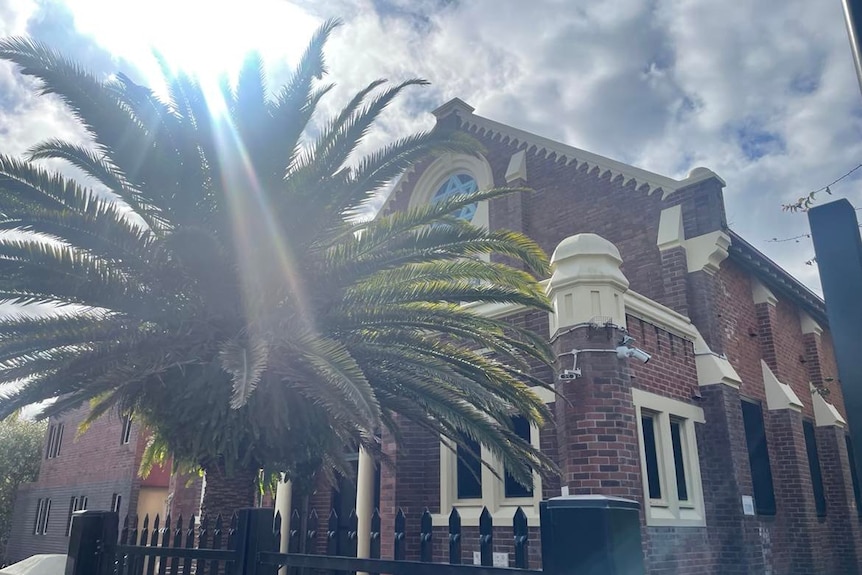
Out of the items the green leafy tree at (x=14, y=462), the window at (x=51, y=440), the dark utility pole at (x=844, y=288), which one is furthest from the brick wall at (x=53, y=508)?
the dark utility pole at (x=844, y=288)

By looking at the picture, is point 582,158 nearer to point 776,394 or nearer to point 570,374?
point 776,394

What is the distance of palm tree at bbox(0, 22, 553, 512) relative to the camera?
17.6 ft

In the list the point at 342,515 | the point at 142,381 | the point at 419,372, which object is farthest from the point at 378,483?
the point at 142,381

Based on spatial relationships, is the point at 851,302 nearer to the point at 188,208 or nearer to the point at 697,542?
the point at 188,208

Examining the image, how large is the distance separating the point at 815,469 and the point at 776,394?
110 inches

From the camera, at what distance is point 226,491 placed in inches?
239

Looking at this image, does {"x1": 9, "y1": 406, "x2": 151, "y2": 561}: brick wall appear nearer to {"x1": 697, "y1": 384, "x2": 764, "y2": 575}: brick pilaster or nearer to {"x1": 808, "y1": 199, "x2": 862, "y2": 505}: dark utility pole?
{"x1": 697, "y1": 384, "x2": 764, "y2": 575}: brick pilaster

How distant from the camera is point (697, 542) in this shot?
31.4 feet

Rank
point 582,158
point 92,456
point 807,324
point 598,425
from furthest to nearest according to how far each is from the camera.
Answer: point 92,456
point 807,324
point 582,158
point 598,425

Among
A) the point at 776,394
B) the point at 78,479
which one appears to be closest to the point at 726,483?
the point at 776,394

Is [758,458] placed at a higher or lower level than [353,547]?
higher

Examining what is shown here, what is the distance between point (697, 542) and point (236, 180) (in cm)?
817

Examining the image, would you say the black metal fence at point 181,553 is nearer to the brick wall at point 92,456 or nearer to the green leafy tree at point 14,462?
the brick wall at point 92,456

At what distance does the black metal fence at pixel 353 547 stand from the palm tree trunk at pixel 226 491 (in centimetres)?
80
